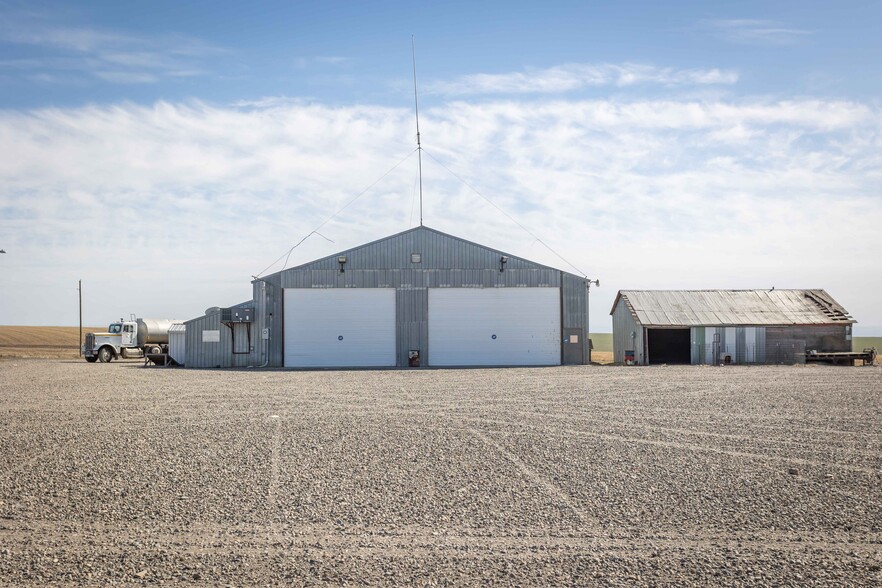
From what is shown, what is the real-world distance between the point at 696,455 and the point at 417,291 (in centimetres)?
2720

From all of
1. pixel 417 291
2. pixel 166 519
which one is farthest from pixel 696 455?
pixel 417 291

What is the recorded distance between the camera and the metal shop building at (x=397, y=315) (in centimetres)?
3778

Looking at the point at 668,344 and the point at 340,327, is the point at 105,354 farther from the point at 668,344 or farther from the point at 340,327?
the point at 668,344

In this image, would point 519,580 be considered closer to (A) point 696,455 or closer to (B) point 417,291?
(A) point 696,455

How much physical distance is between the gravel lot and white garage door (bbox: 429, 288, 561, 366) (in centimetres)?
1945

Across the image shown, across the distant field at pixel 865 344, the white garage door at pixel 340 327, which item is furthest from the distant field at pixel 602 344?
the white garage door at pixel 340 327

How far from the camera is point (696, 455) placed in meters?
11.7

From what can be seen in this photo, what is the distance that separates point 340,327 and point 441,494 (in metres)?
29.1

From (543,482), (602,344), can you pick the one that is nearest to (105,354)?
(543,482)

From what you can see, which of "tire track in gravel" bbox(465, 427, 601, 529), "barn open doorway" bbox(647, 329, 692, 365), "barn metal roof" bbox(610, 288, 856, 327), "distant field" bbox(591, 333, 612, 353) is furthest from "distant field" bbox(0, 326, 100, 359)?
"tire track in gravel" bbox(465, 427, 601, 529)

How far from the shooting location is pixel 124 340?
45.4 m

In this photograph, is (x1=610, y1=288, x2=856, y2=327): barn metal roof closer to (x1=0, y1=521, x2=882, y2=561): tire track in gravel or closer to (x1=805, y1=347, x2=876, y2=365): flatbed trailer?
(x1=805, y1=347, x2=876, y2=365): flatbed trailer

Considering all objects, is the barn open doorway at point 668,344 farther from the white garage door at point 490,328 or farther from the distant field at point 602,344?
the distant field at point 602,344

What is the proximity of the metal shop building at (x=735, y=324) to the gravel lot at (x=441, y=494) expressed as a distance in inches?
860
